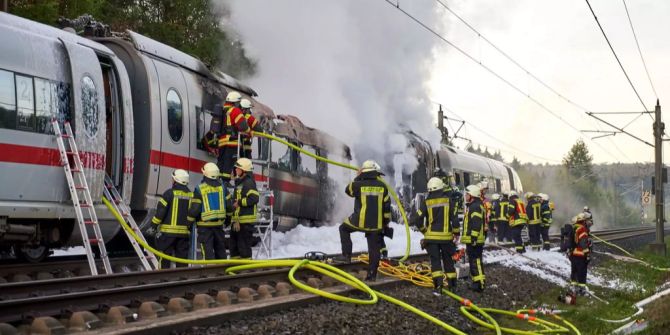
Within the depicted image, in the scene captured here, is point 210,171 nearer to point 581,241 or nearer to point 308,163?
point 581,241

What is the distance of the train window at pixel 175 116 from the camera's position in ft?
40.5

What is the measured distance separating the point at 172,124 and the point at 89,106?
1.96 metres

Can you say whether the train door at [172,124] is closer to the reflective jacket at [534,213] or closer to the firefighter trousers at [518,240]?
the firefighter trousers at [518,240]

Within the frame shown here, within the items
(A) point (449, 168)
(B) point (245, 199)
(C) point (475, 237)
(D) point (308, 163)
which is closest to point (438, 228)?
(C) point (475, 237)

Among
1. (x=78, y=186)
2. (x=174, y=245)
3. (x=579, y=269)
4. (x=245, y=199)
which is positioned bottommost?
(x=579, y=269)

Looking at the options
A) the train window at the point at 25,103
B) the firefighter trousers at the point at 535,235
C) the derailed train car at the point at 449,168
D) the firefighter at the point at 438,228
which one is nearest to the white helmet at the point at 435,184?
the firefighter at the point at 438,228

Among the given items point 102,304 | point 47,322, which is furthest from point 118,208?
point 47,322

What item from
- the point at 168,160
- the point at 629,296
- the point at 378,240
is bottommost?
the point at 629,296

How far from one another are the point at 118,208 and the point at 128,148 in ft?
Result: 2.91

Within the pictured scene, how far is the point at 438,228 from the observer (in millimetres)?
11016

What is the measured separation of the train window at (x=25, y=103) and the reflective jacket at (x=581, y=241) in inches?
362

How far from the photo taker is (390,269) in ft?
37.8

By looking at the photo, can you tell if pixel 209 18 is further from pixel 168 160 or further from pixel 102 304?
pixel 102 304

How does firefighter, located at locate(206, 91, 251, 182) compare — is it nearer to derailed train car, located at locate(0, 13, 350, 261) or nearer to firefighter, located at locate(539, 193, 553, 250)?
derailed train car, located at locate(0, 13, 350, 261)
